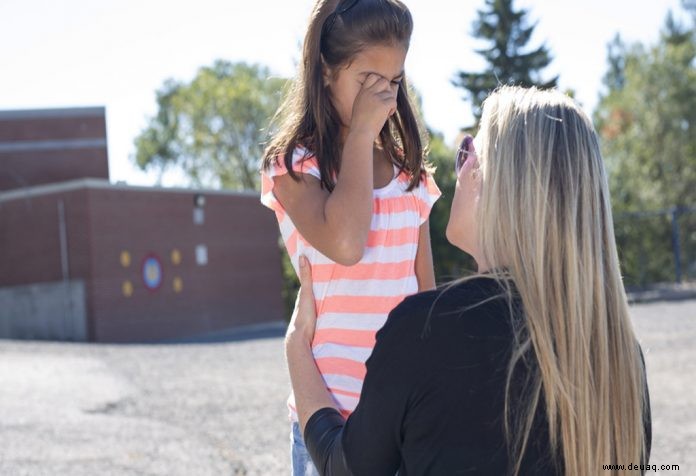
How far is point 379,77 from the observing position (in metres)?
2.22

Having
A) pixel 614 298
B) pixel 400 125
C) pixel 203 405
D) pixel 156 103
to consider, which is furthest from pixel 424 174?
pixel 156 103

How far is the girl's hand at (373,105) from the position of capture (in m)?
2.14

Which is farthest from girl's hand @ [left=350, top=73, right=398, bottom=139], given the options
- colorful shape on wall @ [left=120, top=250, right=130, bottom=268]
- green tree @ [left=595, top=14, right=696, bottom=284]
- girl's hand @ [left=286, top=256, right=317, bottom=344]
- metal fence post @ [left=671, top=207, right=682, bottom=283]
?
green tree @ [left=595, top=14, right=696, bottom=284]

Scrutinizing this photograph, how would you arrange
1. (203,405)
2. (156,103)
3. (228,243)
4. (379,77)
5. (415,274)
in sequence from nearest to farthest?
(379,77) < (415,274) < (203,405) < (228,243) < (156,103)

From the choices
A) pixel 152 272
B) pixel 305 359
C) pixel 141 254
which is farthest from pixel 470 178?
pixel 152 272

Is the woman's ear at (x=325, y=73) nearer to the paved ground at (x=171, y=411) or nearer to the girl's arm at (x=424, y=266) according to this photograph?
the girl's arm at (x=424, y=266)

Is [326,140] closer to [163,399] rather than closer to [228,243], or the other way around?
[163,399]

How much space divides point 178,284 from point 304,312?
27.6 meters

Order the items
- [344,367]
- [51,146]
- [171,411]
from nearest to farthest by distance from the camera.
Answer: [344,367] → [171,411] → [51,146]

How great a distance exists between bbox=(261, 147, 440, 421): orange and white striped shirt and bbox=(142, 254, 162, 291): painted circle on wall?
86.6ft

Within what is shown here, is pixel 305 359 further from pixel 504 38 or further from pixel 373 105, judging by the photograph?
pixel 504 38

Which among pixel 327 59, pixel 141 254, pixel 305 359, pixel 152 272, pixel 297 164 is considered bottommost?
A: pixel 152 272

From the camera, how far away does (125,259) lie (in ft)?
90.1

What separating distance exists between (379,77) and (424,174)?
36 cm
